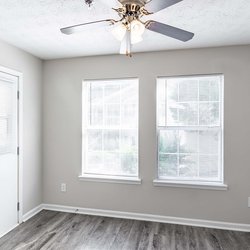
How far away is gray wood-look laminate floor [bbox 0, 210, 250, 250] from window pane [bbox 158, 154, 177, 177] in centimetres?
73

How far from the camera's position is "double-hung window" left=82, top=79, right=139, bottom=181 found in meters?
3.43

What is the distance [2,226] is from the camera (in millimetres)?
2850

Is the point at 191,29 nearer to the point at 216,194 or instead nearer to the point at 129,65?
the point at 129,65

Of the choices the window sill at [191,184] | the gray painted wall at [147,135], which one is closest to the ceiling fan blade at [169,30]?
the gray painted wall at [147,135]

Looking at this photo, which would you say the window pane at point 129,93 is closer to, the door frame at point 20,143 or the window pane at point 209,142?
the window pane at point 209,142

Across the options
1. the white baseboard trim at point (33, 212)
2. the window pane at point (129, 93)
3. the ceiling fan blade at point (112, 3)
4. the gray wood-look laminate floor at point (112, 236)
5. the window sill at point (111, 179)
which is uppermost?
the ceiling fan blade at point (112, 3)

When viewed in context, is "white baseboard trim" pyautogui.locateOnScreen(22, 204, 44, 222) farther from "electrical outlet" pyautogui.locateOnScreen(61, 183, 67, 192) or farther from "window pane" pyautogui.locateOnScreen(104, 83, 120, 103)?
"window pane" pyautogui.locateOnScreen(104, 83, 120, 103)

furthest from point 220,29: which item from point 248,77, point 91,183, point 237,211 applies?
point 91,183

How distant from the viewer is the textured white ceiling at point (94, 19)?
200 cm

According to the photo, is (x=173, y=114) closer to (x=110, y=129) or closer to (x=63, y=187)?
(x=110, y=129)

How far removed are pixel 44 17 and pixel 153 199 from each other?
277 centimetres

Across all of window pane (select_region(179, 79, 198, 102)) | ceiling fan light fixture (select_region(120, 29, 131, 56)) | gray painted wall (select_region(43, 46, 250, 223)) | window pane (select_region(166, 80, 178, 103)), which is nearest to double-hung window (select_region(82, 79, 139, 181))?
Result: gray painted wall (select_region(43, 46, 250, 223))

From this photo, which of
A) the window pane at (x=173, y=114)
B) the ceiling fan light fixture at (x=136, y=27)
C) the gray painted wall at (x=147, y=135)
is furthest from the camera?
the window pane at (x=173, y=114)

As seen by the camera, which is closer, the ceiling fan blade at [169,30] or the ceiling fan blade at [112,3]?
the ceiling fan blade at [112,3]
